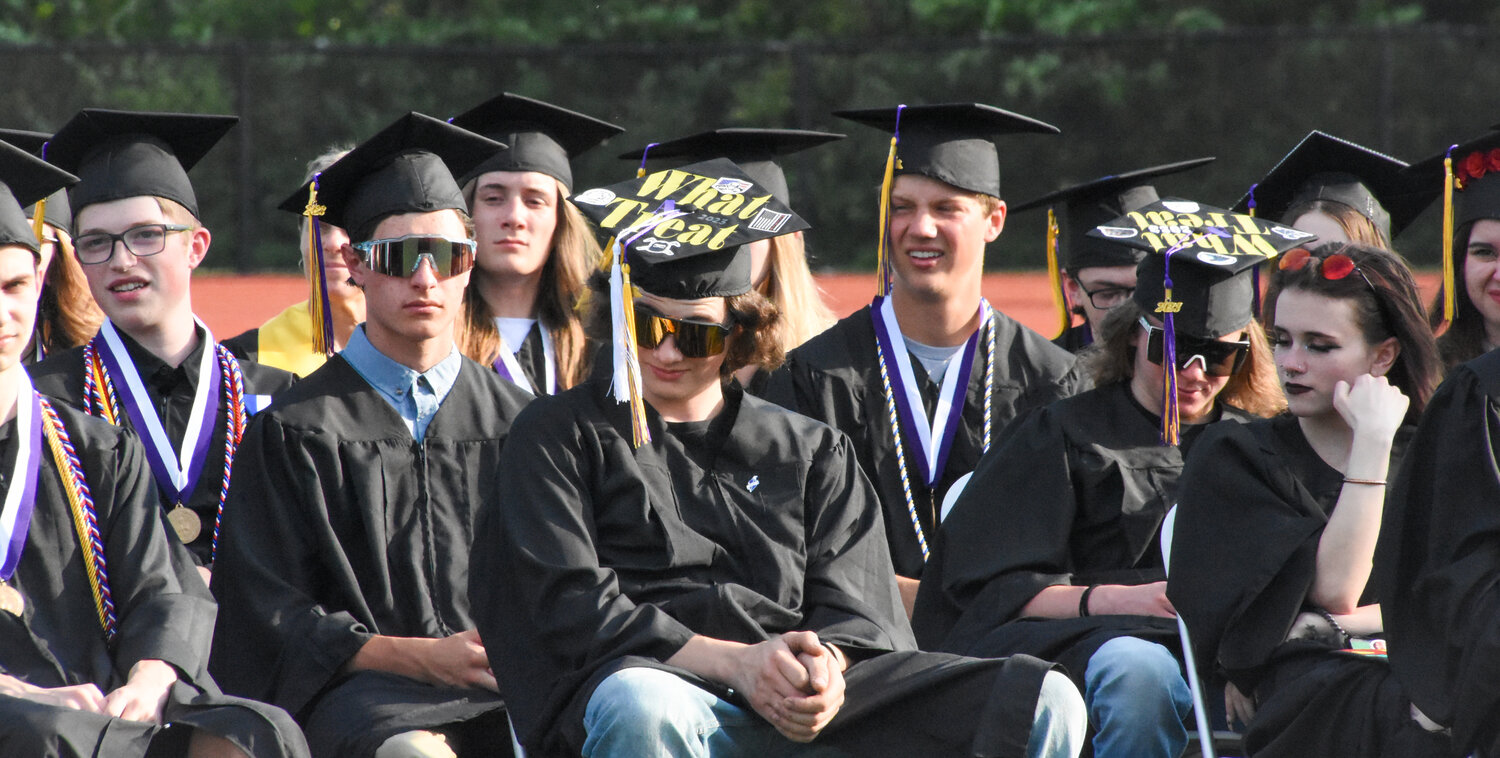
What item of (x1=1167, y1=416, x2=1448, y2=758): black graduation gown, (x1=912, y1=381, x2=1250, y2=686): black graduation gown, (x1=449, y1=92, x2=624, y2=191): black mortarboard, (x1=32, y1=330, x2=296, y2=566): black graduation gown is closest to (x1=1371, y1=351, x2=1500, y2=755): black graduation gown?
(x1=1167, y1=416, x2=1448, y2=758): black graduation gown

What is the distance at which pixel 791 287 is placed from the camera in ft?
19.2

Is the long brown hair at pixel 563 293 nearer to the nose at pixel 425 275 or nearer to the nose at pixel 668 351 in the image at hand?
the nose at pixel 425 275

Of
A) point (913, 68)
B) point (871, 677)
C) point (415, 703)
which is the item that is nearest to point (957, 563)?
point (871, 677)

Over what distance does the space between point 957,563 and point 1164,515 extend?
1.76 feet

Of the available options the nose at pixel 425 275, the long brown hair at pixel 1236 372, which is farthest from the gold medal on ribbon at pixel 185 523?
the long brown hair at pixel 1236 372

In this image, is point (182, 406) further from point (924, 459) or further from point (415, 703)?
point (924, 459)

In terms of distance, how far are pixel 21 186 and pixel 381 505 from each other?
1.12 meters

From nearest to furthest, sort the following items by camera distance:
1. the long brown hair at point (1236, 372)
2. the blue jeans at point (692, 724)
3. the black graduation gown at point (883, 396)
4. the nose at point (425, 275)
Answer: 1. the blue jeans at point (692, 724)
2. the nose at point (425, 275)
3. the long brown hair at point (1236, 372)
4. the black graduation gown at point (883, 396)

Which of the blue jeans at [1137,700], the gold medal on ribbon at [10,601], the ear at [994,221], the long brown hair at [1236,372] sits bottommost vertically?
the blue jeans at [1137,700]

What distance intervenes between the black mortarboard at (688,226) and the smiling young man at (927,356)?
4.07 feet

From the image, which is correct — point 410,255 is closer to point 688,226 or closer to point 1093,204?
point 688,226

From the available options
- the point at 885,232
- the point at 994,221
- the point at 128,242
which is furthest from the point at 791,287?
the point at 128,242

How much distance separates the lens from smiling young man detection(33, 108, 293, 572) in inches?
191

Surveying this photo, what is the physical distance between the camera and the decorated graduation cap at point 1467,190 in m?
5.16
